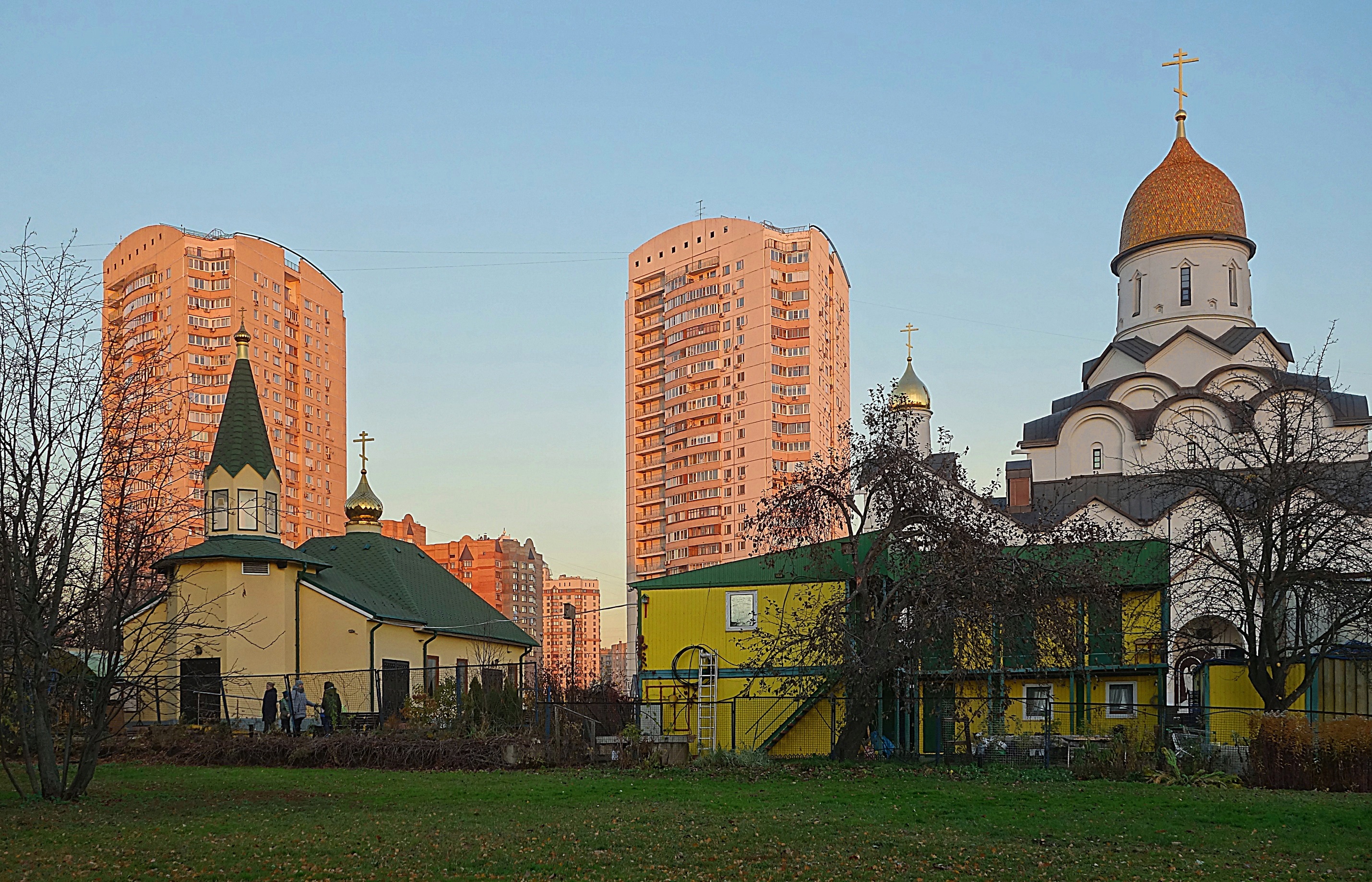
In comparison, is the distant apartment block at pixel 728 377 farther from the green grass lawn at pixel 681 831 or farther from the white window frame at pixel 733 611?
the green grass lawn at pixel 681 831

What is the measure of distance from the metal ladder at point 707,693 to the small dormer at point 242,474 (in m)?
11.4

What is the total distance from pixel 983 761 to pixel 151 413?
49.8 feet

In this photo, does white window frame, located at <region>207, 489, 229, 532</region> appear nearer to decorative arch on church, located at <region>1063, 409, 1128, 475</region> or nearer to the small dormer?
the small dormer

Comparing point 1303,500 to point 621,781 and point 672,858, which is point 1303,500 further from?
point 672,858

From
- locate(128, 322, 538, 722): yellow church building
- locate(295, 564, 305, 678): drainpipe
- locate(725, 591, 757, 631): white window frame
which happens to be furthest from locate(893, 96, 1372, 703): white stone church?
locate(295, 564, 305, 678): drainpipe

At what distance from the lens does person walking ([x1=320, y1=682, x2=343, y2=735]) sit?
2630 centimetres

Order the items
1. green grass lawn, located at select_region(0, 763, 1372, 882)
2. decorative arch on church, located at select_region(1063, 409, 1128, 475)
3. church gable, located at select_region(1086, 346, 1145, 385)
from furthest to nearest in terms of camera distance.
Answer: church gable, located at select_region(1086, 346, 1145, 385) < decorative arch on church, located at select_region(1063, 409, 1128, 475) < green grass lawn, located at select_region(0, 763, 1372, 882)

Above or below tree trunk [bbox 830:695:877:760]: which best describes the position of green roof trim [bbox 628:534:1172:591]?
above

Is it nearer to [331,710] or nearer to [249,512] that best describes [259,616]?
[249,512]

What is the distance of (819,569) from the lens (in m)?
24.9

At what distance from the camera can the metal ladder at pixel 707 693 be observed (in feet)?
98.1

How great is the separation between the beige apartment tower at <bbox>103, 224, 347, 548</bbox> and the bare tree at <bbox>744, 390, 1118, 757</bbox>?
7525cm

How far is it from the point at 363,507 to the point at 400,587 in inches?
188

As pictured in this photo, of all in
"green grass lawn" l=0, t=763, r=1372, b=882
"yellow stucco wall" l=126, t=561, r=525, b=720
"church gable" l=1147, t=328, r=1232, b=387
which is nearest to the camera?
"green grass lawn" l=0, t=763, r=1372, b=882
